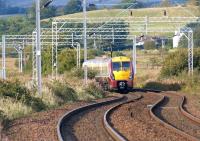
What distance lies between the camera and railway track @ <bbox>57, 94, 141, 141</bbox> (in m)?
20.1

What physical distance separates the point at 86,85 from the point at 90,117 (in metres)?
18.4

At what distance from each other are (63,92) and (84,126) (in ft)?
51.4

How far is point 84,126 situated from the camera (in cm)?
2355

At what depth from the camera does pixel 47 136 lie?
20062 mm

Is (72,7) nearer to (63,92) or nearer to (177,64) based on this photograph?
(177,64)

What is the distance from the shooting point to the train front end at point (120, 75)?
52.6 metres

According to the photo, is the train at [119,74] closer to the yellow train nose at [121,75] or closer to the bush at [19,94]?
the yellow train nose at [121,75]

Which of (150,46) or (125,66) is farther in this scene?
(150,46)

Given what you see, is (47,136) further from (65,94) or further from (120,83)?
(120,83)

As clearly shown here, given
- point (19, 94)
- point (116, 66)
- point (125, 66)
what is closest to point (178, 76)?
point (125, 66)

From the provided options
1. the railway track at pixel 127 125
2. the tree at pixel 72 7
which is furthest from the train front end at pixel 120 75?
the tree at pixel 72 7

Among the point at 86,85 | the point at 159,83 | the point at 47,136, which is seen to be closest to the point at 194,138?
the point at 47,136

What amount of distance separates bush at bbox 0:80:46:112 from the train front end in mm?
19869

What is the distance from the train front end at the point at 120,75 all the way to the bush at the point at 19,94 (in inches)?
782
